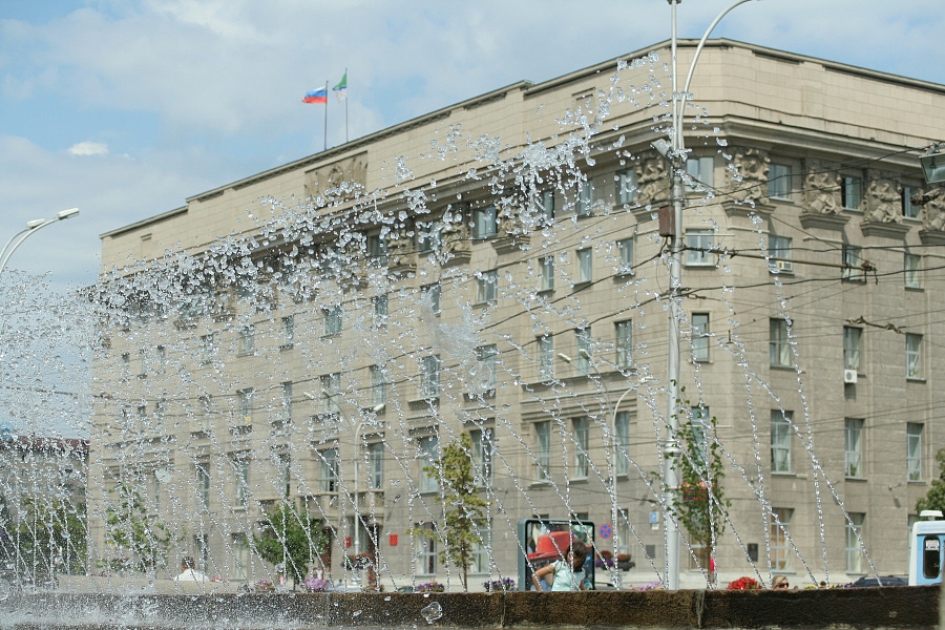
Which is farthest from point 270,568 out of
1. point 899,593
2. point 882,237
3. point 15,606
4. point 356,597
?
point 899,593

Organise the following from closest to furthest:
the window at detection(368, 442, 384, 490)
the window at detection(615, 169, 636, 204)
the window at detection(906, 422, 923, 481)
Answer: the window at detection(615, 169, 636, 204) → the window at detection(906, 422, 923, 481) → the window at detection(368, 442, 384, 490)

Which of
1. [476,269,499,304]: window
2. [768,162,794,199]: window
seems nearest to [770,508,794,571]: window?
[768,162,794,199]: window

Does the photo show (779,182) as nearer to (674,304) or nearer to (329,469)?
(674,304)

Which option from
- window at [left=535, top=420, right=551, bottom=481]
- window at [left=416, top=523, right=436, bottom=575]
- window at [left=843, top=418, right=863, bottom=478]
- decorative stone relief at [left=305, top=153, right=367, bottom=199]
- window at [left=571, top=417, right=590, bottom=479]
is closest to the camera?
window at [left=843, top=418, right=863, bottom=478]

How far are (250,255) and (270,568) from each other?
612 inches

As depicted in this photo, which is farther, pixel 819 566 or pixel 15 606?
pixel 819 566

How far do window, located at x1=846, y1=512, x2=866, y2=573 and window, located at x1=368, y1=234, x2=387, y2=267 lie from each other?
14.8m

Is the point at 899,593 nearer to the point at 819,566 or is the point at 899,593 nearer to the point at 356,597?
the point at 356,597

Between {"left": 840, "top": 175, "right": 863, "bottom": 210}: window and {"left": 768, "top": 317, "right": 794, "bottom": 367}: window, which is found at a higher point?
{"left": 840, "top": 175, "right": 863, "bottom": 210}: window

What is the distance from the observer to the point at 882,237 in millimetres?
41094

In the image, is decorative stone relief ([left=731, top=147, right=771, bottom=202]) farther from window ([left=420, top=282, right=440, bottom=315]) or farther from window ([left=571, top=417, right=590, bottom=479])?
window ([left=420, top=282, right=440, bottom=315])

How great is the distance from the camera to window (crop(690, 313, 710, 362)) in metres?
38.8

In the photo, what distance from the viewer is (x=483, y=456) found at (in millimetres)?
44125

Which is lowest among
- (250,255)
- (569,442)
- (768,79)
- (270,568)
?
(270,568)
